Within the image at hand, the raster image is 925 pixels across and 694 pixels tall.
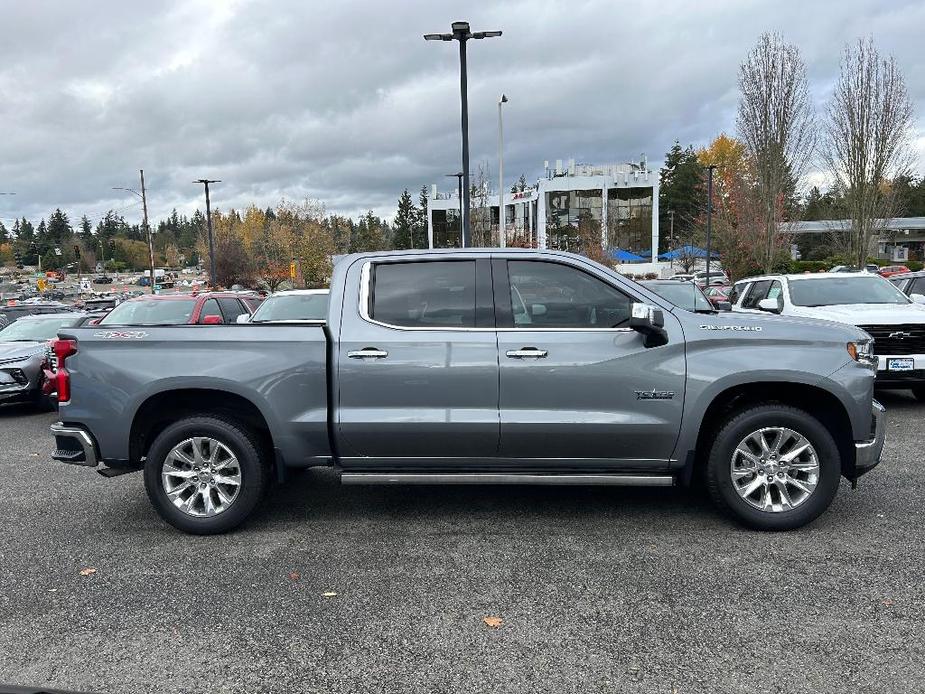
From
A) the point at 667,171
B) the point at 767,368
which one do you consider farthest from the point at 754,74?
the point at 667,171

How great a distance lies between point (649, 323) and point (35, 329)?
1129cm

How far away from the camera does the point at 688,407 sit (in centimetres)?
475

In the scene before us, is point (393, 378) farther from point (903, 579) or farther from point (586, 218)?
point (586, 218)

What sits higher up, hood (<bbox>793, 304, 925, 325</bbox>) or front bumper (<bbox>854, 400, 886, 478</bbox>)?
hood (<bbox>793, 304, 925, 325</bbox>)

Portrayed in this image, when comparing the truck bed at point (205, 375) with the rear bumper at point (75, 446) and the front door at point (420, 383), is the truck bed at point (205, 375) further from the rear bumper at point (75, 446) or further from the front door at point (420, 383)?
the front door at point (420, 383)

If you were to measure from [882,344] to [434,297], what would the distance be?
632 cm

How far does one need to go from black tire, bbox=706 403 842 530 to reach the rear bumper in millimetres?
4201

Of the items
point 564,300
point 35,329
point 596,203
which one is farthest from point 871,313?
point 596,203

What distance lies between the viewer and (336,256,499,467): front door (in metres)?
4.82

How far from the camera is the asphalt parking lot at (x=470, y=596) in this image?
3266 millimetres

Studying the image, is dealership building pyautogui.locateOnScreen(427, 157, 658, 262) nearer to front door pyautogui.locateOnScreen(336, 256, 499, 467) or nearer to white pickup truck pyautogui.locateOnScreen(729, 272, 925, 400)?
white pickup truck pyautogui.locateOnScreen(729, 272, 925, 400)

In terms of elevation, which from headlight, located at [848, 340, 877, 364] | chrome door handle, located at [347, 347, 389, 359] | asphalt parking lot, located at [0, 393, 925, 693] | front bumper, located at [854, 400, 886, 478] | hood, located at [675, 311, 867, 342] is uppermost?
hood, located at [675, 311, 867, 342]

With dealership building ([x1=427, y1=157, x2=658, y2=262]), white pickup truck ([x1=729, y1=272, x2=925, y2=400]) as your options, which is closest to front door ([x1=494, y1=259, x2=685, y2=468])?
white pickup truck ([x1=729, y1=272, x2=925, y2=400])

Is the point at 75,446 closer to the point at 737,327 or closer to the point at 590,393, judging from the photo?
the point at 590,393
